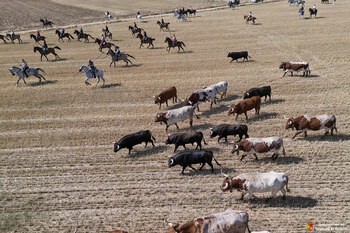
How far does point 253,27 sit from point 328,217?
28400 millimetres

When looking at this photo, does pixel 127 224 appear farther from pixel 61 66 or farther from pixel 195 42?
pixel 195 42

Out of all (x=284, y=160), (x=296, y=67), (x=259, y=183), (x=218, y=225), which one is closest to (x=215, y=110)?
(x=284, y=160)

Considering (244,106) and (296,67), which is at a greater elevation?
(296,67)

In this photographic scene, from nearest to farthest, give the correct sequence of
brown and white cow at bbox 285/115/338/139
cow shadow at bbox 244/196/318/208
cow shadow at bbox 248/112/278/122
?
cow shadow at bbox 244/196/318/208 → brown and white cow at bbox 285/115/338/139 → cow shadow at bbox 248/112/278/122

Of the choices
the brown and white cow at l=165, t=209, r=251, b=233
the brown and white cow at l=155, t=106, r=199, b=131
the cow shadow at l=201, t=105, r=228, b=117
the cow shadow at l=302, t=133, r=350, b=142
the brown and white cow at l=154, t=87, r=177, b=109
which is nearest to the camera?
the brown and white cow at l=165, t=209, r=251, b=233

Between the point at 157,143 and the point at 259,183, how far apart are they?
210 inches

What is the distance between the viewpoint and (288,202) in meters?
9.25

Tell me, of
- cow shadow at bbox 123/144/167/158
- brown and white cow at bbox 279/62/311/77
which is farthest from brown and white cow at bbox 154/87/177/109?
brown and white cow at bbox 279/62/311/77

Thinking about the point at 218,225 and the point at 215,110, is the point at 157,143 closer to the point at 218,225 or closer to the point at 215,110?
the point at 215,110

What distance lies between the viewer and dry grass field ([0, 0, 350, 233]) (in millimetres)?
9312

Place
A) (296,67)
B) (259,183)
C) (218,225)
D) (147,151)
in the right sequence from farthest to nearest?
(296,67) → (147,151) → (259,183) → (218,225)

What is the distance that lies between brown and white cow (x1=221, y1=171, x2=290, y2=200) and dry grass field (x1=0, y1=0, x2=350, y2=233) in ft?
1.56

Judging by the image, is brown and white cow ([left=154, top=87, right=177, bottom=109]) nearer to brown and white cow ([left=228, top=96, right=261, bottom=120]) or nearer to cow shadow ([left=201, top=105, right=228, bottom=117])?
cow shadow ([left=201, top=105, right=228, bottom=117])

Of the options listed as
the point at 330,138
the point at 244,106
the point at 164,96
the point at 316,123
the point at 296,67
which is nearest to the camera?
the point at 316,123
